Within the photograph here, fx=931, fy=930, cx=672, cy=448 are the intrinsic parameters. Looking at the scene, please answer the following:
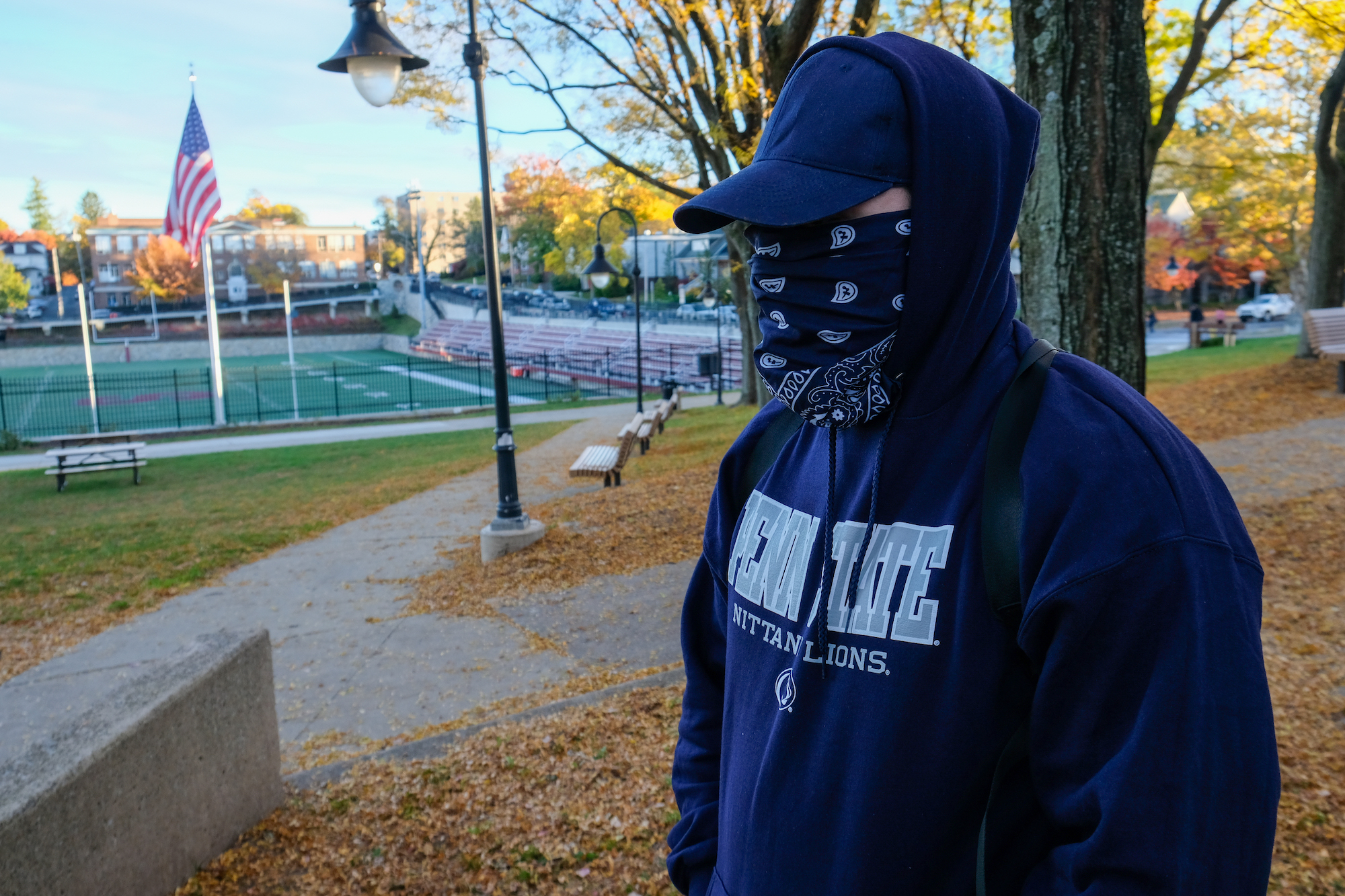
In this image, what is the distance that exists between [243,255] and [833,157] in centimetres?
11325

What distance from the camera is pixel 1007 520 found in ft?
4.12

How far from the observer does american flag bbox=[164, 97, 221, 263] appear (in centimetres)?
1969

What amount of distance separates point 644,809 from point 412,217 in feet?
436

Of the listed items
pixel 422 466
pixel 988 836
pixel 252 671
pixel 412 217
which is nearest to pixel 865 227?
pixel 988 836

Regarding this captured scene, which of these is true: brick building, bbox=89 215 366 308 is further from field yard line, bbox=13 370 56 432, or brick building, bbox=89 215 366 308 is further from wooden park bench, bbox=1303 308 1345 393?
wooden park bench, bbox=1303 308 1345 393

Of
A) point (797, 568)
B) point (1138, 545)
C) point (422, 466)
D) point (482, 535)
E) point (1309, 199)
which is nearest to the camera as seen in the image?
point (1138, 545)

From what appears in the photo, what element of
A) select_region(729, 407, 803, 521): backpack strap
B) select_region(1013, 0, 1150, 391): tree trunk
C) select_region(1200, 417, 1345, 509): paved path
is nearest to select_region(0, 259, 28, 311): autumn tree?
select_region(1200, 417, 1345, 509): paved path

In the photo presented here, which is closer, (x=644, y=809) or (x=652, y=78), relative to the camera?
(x=644, y=809)

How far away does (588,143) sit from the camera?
14555 mm

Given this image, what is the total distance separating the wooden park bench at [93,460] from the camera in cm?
1527

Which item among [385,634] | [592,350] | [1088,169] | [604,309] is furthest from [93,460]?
[604,309]

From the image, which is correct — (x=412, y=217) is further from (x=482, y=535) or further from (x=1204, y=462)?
(x=1204, y=462)

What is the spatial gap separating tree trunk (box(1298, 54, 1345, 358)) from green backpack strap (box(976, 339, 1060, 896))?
1712 centimetres

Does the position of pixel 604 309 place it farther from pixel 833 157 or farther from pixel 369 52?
pixel 833 157
